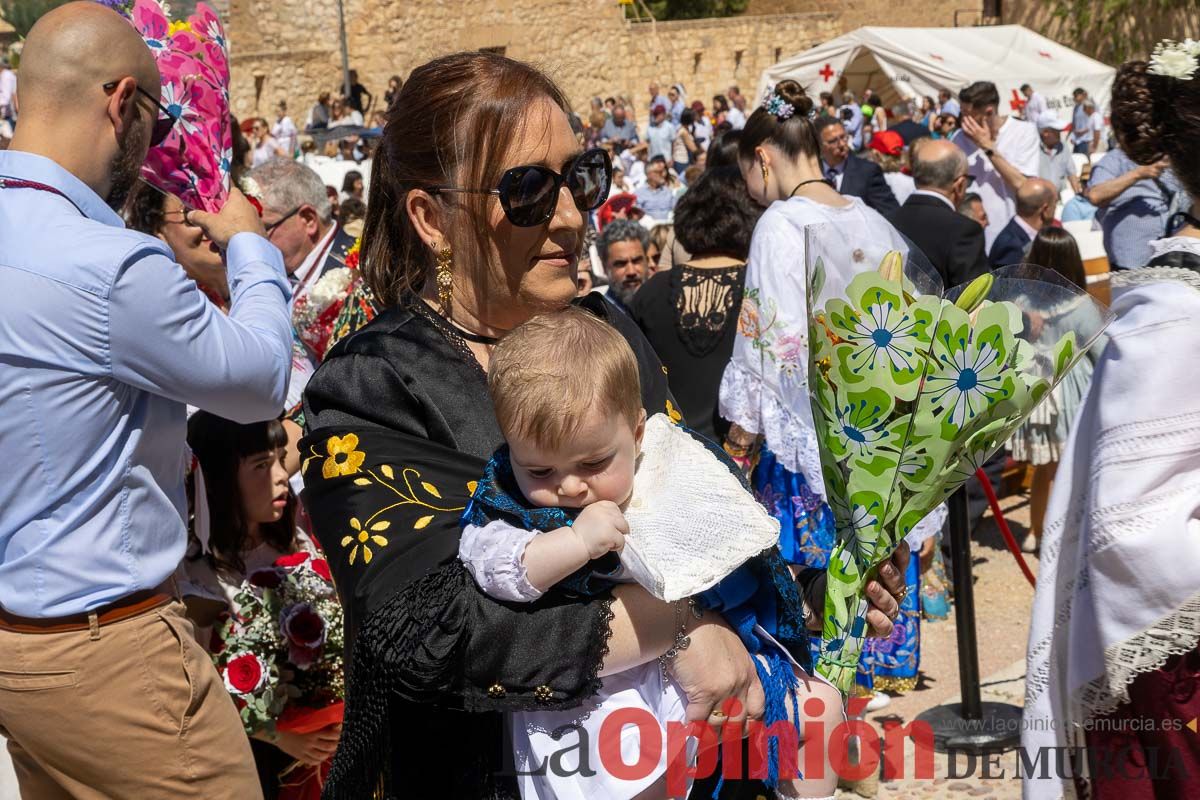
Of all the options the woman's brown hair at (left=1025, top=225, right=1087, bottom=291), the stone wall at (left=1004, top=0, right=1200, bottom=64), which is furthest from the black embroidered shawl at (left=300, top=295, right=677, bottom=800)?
→ the stone wall at (left=1004, top=0, right=1200, bottom=64)

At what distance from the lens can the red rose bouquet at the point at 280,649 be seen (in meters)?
3.18

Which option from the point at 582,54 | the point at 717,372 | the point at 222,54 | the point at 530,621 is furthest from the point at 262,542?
the point at 582,54

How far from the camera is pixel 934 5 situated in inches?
1528

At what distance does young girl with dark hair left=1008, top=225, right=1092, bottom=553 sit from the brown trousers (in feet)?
15.0

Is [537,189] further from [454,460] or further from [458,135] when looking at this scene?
[454,460]

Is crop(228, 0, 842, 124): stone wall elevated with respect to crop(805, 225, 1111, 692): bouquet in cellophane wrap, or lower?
elevated

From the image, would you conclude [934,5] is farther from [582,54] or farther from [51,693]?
[51,693]

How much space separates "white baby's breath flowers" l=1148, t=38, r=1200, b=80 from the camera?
255 centimetres

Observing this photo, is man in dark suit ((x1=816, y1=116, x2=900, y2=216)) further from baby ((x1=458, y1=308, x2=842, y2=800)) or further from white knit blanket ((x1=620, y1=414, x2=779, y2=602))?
baby ((x1=458, y1=308, x2=842, y2=800))

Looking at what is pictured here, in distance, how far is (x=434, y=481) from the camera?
1948mm

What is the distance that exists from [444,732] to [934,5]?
40662 millimetres

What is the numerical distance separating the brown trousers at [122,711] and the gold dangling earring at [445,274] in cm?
99

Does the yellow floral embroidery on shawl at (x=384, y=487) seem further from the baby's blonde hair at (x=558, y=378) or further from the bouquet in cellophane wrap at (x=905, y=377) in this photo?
the bouquet in cellophane wrap at (x=905, y=377)

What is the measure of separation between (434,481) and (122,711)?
103cm
